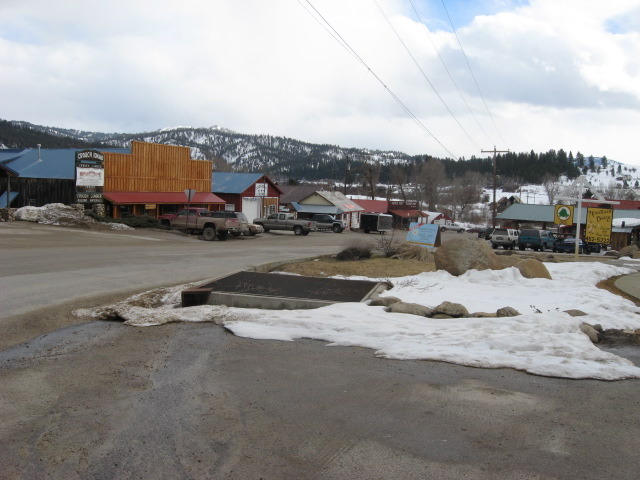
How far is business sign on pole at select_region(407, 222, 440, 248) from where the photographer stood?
79.9 feet

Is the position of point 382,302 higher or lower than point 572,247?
higher

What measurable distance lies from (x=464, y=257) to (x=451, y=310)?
17.7 ft

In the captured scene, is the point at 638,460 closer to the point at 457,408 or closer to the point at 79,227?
the point at 457,408

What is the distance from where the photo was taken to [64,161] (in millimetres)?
40438

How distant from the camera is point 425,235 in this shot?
24688mm

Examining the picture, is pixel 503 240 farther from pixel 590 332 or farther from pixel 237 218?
pixel 590 332

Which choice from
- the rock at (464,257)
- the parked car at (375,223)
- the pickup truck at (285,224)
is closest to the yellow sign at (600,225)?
the rock at (464,257)

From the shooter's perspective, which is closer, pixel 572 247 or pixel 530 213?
pixel 572 247

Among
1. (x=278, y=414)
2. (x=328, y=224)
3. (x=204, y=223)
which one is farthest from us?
(x=328, y=224)

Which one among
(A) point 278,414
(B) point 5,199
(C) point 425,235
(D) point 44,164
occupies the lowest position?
(A) point 278,414

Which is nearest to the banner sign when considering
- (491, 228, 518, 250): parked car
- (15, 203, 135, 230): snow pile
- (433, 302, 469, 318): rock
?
(15, 203, 135, 230): snow pile

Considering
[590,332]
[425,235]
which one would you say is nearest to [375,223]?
[425,235]

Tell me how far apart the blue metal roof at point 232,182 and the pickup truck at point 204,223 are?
15.3 metres

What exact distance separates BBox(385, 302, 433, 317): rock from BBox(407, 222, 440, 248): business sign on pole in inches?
586
